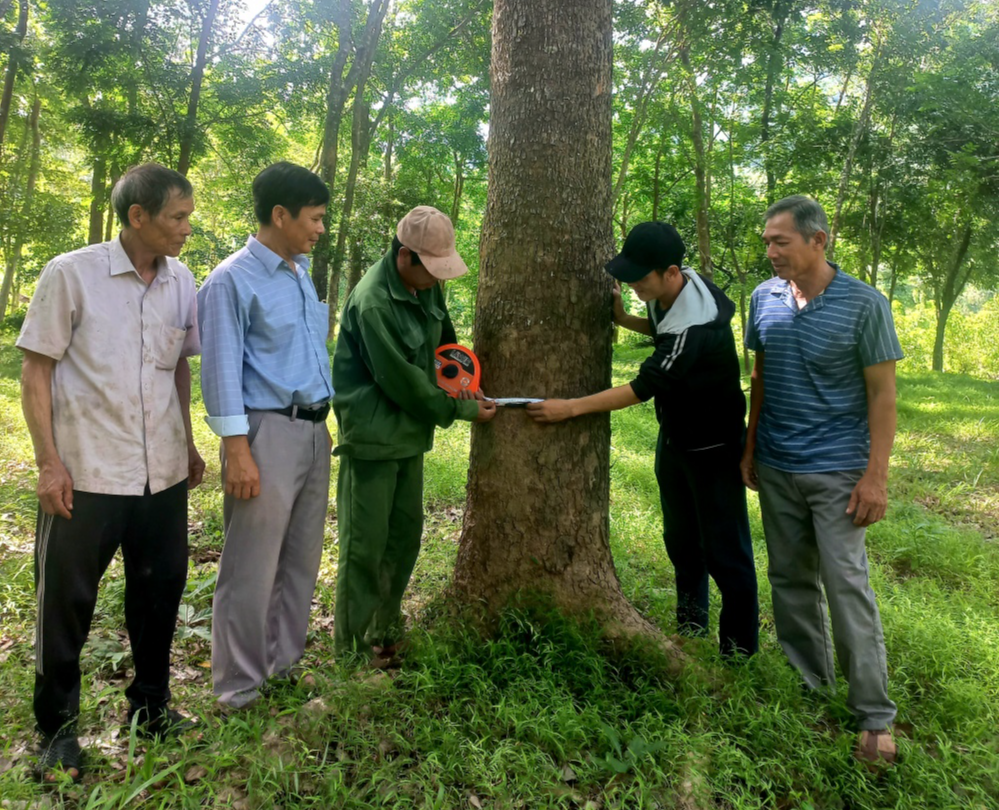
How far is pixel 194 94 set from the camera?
10.9 metres

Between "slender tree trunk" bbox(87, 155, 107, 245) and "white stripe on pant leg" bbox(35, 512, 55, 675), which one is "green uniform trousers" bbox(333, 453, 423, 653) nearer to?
"white stripe on pant leg" bbox(35, 512, 55, 675)

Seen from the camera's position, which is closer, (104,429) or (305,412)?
(104,429)

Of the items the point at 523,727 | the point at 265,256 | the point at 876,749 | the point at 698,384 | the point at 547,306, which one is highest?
the point at 265,256

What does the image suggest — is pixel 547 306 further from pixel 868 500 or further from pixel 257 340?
pixel 868 500

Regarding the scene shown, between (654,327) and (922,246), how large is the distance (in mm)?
19990

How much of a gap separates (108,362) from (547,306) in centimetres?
176

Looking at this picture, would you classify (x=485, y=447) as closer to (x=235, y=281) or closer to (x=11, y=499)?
(x=235, y=281)

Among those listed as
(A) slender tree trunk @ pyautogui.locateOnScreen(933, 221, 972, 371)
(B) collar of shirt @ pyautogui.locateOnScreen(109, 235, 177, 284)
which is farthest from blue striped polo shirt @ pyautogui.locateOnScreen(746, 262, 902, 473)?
(A) slender tree trunk @ pyautogui.locateOnScreen(933, 221, 972, 371)

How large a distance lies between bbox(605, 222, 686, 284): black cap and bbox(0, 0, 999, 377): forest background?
442cm

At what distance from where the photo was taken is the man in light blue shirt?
245cm

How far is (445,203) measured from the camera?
2205 cm

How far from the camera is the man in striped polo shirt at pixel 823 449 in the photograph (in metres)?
2.63

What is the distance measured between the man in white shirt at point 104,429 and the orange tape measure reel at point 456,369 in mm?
1077

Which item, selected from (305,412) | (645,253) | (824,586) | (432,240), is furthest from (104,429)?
(824,586)
